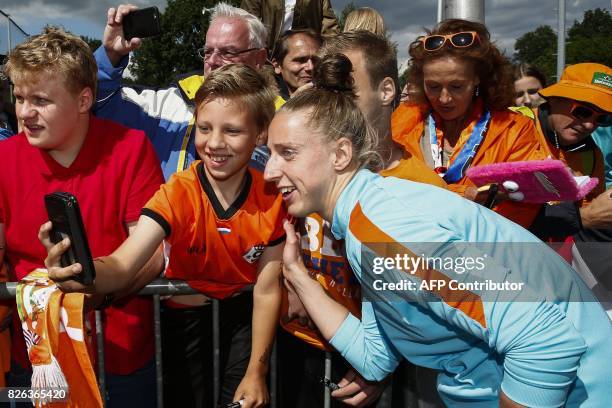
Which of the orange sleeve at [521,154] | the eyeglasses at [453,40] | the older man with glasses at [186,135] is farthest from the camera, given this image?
the eyeglasses at [453,40]

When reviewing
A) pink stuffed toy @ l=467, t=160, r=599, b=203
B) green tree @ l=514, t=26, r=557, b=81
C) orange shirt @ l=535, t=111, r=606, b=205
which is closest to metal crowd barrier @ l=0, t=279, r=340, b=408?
pink stuffed toy @ l=467, t=160, r=599, b=203

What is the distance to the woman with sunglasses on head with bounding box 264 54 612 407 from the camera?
1487mm

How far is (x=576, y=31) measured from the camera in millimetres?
104312

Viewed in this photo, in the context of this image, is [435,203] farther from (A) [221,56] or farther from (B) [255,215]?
(A) [221,56]

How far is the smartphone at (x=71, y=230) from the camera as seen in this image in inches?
70.5

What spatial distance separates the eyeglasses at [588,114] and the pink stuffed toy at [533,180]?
2.25 ft

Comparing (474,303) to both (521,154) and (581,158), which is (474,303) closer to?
(521,154)

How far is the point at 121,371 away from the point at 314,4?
3.97 meters

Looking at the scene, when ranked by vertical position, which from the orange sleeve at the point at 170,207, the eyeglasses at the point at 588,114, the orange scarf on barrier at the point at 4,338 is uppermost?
the eyeglasses at the point at 588,114

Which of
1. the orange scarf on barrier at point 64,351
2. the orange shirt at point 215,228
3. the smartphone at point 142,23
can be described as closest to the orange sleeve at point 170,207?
the orange shirt at point 215,228

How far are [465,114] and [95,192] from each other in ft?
6.03

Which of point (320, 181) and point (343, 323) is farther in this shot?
point (343, 323)

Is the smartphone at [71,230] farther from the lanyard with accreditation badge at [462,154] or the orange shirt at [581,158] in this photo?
the orange shirt at [581,158]

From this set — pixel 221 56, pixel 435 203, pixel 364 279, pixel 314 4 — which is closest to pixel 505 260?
pixel 435 203
